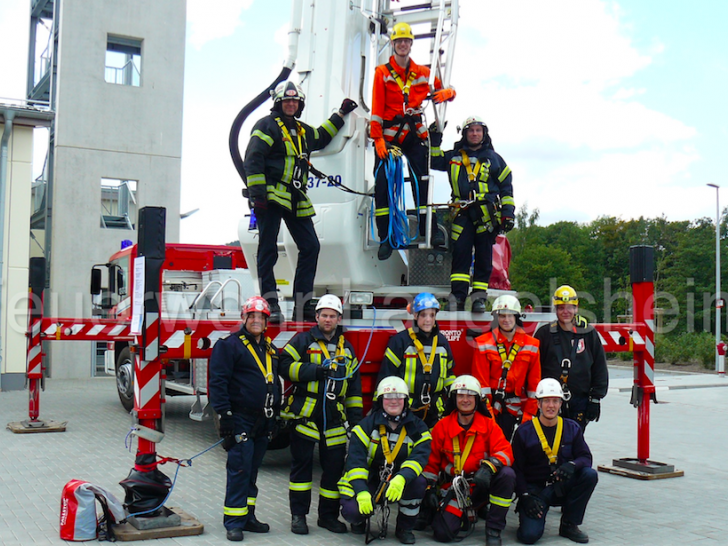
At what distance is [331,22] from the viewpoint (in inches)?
314

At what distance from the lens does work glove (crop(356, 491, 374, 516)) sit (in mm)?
5227

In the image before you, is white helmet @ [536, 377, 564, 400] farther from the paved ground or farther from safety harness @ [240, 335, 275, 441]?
safety harness @ [240, 335, 275, 441]

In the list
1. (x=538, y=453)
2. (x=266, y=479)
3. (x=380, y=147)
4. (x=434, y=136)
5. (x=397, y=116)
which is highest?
(x=397, y=116)

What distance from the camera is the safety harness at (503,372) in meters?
6.28

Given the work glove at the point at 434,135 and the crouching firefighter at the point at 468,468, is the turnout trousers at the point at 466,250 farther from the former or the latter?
the crouching firefighter at the point at 468,468

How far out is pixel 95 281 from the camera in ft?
40.1

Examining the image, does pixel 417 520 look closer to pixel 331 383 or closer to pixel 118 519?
pixel 331 383

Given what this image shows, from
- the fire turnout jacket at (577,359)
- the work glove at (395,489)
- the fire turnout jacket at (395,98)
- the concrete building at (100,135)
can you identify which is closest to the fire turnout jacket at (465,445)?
the work glove at (395,489)

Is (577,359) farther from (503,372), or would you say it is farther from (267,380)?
(267,380)

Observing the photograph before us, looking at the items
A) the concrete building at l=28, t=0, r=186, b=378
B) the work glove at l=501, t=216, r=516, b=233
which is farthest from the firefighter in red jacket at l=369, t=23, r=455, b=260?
the concrete building at l=28, t=0, r=186, b=378

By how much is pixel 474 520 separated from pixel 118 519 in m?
2.62

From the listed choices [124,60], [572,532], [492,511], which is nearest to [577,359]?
[572,532]

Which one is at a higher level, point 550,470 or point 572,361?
point 572,361

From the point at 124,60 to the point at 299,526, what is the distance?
17788 millimetres
